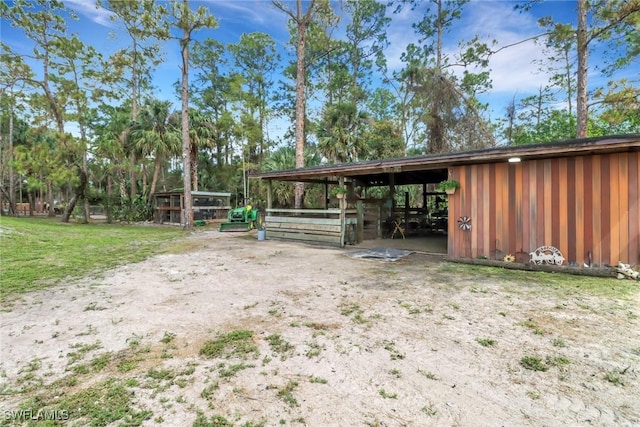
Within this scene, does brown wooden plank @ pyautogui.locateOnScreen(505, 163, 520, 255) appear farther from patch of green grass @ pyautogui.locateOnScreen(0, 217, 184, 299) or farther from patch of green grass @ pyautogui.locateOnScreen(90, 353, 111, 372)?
patch of green grass @ pyautogui.locateOnScreen(0, 217, 184, 299)

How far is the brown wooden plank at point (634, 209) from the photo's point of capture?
518 centimetres

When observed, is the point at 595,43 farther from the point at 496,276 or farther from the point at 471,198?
the point at 496,276

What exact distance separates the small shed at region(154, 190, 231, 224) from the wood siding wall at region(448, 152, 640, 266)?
14.8 meters

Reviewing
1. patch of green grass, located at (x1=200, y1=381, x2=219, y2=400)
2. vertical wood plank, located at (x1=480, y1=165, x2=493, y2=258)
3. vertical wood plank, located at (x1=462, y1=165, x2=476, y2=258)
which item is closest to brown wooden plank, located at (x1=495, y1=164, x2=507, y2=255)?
vertical wood plank, located at (x1=480, y1=165, x2=493, y2=258)

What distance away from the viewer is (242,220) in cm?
1473

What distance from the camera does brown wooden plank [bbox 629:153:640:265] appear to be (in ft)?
17.0

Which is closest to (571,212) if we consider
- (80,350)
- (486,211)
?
(486,211)

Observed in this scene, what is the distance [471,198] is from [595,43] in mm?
9668

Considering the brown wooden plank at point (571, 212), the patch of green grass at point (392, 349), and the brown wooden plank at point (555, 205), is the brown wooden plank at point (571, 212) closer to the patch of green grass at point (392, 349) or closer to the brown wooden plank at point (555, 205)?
the brown wooden plank at point (555, 205)

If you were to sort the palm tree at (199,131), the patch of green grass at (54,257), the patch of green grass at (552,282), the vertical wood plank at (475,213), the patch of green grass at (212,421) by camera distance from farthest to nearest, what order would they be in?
the palm tree at (199,131) → the vertical wood plank at (475,213) → the patch of green grass at (54,257) → the patch of green grass at (552,282) → the patch of green grass at (212,421)

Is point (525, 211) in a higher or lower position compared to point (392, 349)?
higher

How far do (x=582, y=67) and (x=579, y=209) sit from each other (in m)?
8.25

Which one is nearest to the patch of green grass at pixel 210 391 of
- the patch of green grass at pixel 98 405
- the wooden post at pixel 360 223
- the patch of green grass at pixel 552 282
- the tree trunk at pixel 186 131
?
the patch of green grass at pixel 98 405

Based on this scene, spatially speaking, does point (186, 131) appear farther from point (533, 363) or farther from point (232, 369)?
point (533, 363)
